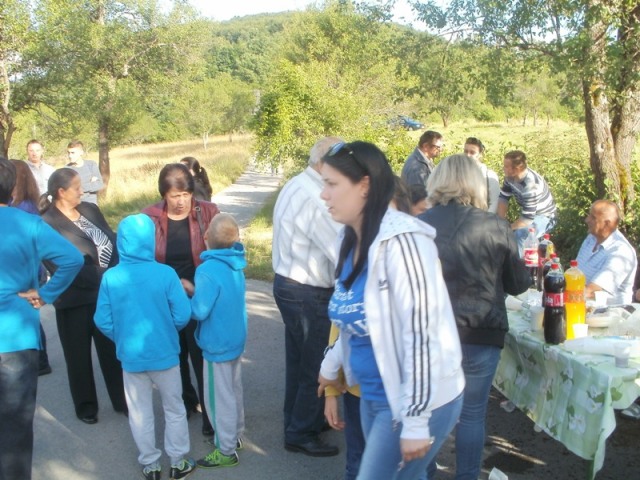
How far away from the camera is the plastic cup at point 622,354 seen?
10.8 ft

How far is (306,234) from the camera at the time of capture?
13.3 feet

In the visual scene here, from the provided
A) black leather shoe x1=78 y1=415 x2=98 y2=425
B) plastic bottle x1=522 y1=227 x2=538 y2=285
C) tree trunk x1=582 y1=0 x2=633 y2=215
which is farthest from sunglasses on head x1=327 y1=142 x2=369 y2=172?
tree trunk x1=582 y1=0 x2=633 y2=215

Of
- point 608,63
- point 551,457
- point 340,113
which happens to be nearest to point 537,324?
point 551,457

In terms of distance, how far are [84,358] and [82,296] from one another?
48 cm

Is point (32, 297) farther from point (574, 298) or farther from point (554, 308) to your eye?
point (574, 298)

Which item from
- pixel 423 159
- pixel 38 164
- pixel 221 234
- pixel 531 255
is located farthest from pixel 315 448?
pixel 38 164

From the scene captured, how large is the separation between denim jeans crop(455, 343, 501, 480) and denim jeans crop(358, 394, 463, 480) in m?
1.09

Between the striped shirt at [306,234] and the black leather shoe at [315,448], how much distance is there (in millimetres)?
1107

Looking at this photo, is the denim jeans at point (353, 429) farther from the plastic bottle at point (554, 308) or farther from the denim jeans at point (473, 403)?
the plastic bottle at point (554, 308)

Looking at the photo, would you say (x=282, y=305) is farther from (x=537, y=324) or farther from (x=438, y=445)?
(x=438, y=445)

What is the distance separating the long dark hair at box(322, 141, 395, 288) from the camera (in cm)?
228

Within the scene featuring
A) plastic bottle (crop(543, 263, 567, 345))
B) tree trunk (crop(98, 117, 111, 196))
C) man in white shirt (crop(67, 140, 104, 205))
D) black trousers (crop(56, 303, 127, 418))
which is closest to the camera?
plastic bottle (crop(543, 263, 567, 345))

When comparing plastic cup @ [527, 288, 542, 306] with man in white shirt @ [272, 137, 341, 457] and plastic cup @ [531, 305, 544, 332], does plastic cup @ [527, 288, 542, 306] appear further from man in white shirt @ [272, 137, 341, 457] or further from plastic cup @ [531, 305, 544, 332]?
man in white shirt @ [272, 137, 341, 457]

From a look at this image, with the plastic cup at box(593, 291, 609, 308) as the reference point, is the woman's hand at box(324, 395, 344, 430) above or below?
below
